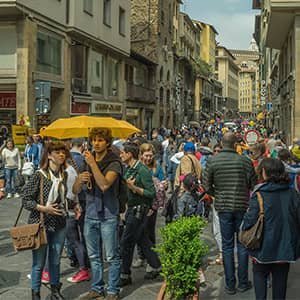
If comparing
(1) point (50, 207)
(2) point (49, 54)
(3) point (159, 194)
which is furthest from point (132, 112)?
(1) point (50, 207)

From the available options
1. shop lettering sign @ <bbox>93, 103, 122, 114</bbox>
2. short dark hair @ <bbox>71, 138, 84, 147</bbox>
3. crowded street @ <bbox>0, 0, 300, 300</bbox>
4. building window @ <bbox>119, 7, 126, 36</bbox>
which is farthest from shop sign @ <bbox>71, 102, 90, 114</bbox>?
short dark hair @ <bbox>71, 138, 84, 147</bbox>

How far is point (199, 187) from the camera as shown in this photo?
7.86m

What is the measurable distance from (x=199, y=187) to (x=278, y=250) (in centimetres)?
323

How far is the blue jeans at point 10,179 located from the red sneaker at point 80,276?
27.6ft

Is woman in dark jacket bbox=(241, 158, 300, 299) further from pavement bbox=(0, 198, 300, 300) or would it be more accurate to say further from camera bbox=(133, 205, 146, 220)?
camera bbox=(133, 205, 146, 220)

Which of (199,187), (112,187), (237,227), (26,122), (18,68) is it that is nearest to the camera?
(112,187)

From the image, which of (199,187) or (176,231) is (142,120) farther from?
(176,231)

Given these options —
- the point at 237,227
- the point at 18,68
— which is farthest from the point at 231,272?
the point at 18,68

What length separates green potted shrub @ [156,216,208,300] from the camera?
5184 millimetres

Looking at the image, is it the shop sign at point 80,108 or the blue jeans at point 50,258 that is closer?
the blue jeans at point 50,258

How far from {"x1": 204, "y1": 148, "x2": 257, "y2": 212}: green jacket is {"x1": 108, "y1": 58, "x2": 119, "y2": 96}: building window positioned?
25.9 metres

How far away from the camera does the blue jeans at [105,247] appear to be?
574cm

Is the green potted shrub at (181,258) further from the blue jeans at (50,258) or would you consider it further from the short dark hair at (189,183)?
the short dark hair at (189,183)

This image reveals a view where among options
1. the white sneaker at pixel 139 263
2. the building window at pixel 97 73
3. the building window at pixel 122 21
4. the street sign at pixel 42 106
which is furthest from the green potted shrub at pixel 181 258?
the building window at pixel 122 21
